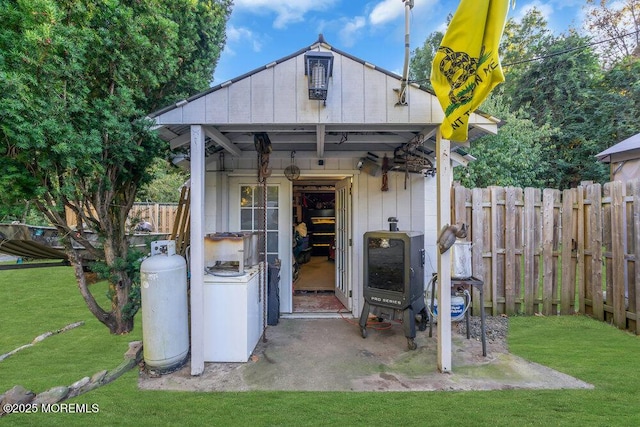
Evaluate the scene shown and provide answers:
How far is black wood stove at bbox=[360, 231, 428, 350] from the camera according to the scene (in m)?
3.41

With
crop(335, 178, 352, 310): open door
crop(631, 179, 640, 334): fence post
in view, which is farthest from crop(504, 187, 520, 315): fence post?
crop(335, 178, 352, 310): open door

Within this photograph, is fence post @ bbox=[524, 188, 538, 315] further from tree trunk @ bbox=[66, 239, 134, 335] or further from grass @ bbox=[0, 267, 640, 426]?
tree trunk @ bbox=[66, 239, 134, 335]

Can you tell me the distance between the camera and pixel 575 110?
35.9ft

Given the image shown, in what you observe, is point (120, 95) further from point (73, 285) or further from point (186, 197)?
point (73, 285)

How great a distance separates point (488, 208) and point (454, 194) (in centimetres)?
53

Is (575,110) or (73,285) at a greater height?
(575,110)

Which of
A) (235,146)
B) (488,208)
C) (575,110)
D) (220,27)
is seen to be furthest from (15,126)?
(575,110)

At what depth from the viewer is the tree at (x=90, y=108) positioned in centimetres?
250

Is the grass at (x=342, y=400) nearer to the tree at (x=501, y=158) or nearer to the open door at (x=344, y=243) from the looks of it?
the open door at (x=344, y=243)

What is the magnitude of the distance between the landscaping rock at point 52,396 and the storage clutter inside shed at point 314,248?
2.81 meters

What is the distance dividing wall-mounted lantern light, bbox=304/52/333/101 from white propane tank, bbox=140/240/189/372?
7.09 feet

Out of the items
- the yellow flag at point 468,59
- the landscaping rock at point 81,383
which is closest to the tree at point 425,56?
the yellow flag at point 468,59

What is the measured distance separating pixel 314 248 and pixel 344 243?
184 inches

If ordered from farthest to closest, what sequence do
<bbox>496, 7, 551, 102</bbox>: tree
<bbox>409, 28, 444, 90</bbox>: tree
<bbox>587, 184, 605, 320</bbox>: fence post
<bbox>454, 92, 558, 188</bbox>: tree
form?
<bbox>409, 28, 444, 90</bbox>: tree → <bbox>496, 7, 551, 102</bbox>: tree → <bbox>454, 92, 558, 188</bbox>: tree → <bbox>587, 184, 605, 320</bbox>: fence post
